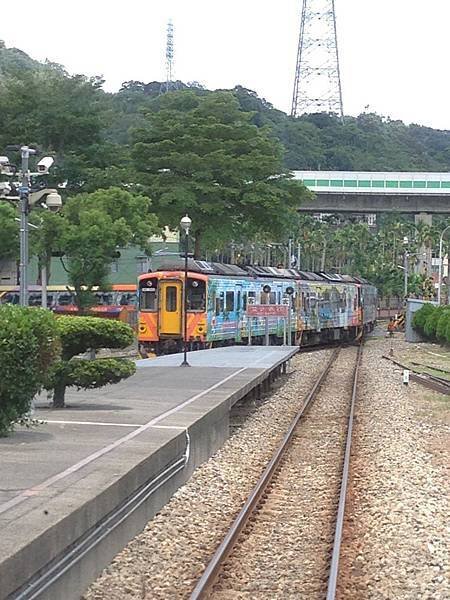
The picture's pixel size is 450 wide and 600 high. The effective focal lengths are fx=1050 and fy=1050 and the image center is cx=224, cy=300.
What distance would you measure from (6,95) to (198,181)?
429 inches

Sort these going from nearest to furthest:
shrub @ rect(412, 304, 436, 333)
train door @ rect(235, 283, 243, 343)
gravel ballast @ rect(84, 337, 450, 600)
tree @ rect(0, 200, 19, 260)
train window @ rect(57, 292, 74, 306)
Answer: gravel ballast @ rect(84, 337, 450, 600) < train door @ rect(235, 283, 243, 343) < tree @ rect(0, 200, 19, 260) < shrub @ rect(412, 304, 436, 333) < train window @ rect(57, 292, 74, 306)

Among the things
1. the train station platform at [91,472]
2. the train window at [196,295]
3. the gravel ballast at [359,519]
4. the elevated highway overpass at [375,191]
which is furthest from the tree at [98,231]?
the elevated highway overpass at [375,191]

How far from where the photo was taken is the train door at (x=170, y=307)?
29547 millimetres

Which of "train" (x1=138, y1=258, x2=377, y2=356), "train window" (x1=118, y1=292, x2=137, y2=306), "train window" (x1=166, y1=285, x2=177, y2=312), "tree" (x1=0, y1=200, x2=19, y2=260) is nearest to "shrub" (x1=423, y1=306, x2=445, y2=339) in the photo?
"train" (x1=138, y1=258, x2=377, y2=356)

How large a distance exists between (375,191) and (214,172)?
20508 millimetres

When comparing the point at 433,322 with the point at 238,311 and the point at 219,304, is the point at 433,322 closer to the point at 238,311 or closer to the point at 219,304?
the point at 238,311

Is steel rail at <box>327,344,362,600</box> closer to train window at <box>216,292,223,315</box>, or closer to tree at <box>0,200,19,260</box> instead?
train window at <box>216,292,223,315</box>

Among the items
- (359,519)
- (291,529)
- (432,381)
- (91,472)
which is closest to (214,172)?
(432,381)

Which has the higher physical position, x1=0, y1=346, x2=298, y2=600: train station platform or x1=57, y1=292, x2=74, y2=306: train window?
x1=57, y1=292, x2=74, y2=306: train window

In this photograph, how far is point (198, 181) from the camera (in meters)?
39.3

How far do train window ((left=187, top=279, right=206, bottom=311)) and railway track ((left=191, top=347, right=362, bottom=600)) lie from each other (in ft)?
39.6

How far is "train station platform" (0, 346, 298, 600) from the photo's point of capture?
6.52m

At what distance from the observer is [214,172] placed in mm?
39906

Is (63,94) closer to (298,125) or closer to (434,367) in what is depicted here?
(434,367)
